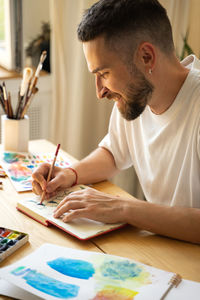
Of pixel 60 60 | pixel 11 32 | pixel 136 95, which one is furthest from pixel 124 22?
pixel 11 32

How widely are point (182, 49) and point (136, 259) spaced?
1.87m

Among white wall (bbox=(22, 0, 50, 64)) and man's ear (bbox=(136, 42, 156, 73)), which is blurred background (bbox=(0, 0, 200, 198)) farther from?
man's ear (bbox=(136, 42, 156, 73))

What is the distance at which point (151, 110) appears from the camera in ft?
4.59

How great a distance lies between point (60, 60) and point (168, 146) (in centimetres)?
117

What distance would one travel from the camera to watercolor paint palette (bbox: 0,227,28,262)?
0.97 m

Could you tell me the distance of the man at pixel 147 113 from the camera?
44.3 inches

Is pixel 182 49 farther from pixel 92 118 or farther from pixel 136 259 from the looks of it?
pixel 136 259

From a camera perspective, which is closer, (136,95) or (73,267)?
(73,267)

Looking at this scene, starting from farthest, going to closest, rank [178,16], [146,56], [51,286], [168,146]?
1. [178,16]
2. [168,146]
3. [146,56]
4. [51,286]

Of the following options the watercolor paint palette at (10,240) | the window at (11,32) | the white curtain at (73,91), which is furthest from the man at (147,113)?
the window at (11,32)

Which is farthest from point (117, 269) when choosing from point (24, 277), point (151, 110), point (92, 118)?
point (92, 118)

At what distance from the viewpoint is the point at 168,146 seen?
4.42 feet

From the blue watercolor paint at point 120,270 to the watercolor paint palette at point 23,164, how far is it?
492 millimetres

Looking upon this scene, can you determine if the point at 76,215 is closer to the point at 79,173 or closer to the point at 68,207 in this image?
the point at 68,207
